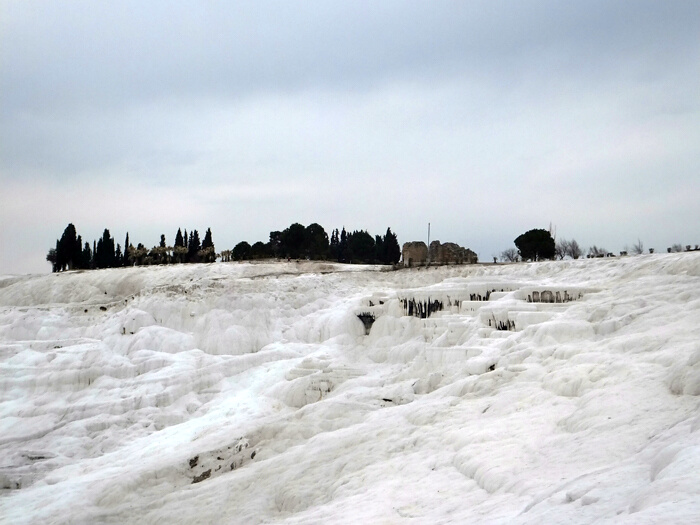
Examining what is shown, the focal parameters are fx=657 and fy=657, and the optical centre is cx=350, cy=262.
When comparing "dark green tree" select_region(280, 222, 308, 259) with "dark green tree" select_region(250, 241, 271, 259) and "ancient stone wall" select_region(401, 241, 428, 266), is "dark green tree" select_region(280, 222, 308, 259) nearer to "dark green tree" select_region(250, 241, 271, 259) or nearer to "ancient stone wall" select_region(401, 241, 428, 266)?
"dark green tree" select_region(250, 241, 271, 259)

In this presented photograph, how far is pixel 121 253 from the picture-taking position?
68.5 meters

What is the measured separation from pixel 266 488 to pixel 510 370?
6.41m

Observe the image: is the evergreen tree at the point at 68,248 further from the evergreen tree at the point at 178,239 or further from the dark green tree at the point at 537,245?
the dark green tree at the point at 537,245

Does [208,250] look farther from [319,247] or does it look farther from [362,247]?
[362,247]

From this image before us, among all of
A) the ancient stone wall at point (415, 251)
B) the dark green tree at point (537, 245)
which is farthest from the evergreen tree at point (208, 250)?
the dark green tree at point (537, 245)

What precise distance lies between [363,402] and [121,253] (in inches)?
2218

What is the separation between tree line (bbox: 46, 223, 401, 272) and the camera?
2335 inches

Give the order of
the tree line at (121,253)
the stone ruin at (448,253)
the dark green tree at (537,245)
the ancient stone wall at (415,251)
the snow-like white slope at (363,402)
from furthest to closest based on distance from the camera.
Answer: the tree line at (121,253) < the dark green tree at (537,245) < the ancient stone wall at (415,251) < the stone ruin at (448,253) < the snow-like white slope at (363,402)

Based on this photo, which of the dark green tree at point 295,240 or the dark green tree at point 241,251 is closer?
the dark green tree at point 295,240

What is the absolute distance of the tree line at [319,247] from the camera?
6071 centimetres

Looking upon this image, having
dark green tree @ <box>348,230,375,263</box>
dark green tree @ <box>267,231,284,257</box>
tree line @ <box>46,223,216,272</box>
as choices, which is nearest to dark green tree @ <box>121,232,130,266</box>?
tree line @ <box>46,223,216,272</box>

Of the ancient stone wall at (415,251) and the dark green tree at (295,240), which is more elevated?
the dark green tree at (295,240)

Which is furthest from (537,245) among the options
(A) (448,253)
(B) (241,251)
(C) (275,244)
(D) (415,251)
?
(C) (275,244)

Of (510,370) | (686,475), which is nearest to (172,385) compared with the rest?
(510,370)
